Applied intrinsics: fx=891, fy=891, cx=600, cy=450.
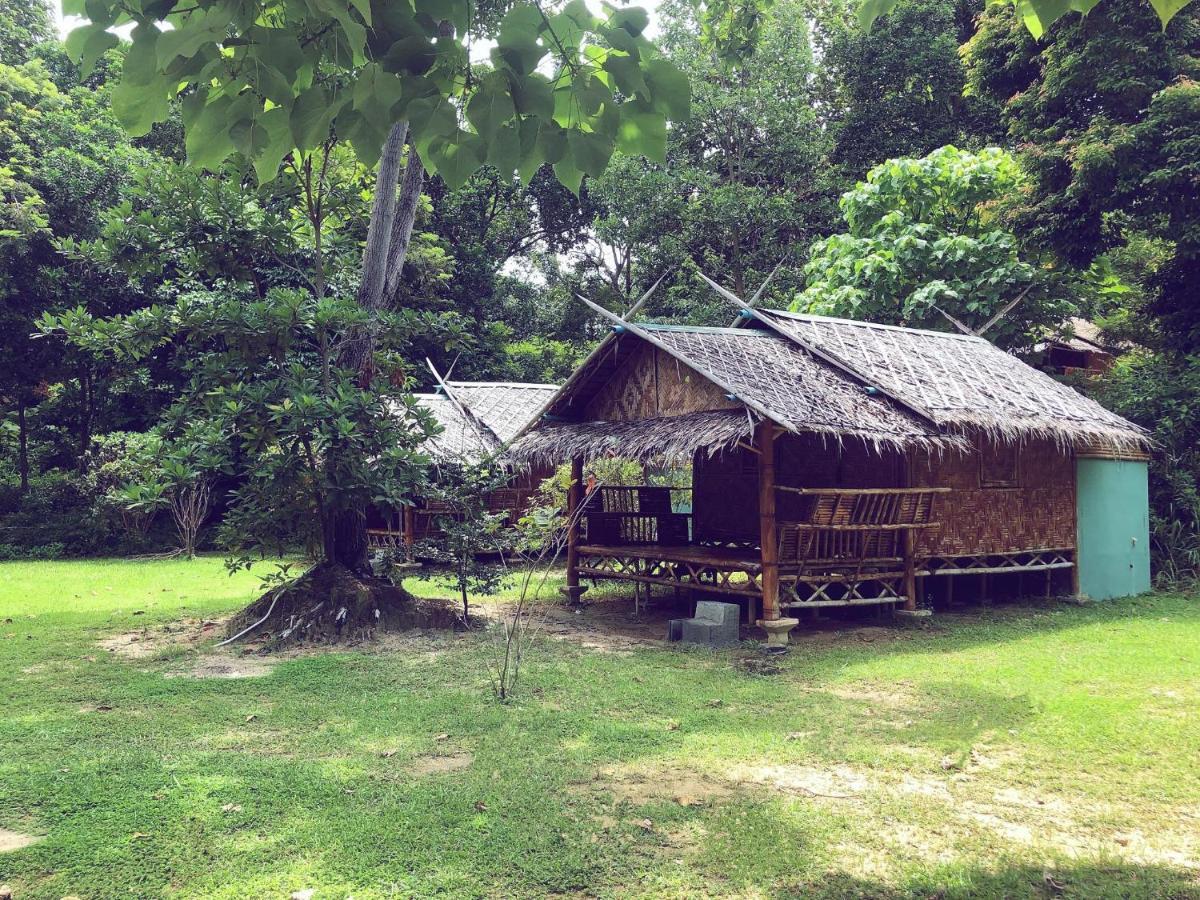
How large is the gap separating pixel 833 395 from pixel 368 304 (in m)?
4.71

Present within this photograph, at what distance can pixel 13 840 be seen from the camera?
352cm

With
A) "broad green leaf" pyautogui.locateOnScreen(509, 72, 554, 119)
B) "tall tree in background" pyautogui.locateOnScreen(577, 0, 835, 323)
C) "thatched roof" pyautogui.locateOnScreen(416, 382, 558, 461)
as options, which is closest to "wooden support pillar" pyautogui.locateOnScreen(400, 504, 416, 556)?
"thatched roof" pyautogui.locateOnScreen(416, 382, 558, 461)

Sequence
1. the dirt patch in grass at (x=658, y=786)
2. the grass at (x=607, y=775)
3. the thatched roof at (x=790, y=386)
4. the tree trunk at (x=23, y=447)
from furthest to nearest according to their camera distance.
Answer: the tree trunk at (x=23, y=447) → the thatched roof at (x=790, y=386) → the dirt patch in grass at (x=658, y=786) → the grass at (x=607, y=775)

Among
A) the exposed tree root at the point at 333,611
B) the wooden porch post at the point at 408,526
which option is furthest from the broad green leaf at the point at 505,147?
the wooden porch post at the point at 408,526

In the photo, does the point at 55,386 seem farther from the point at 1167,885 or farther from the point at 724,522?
the point at 1167,885

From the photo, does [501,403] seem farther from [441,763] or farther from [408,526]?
[441,763]

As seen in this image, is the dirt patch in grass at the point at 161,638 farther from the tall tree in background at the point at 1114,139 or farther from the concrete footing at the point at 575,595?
the tall tree in background at the point at 1114,139

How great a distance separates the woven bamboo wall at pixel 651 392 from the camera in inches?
353

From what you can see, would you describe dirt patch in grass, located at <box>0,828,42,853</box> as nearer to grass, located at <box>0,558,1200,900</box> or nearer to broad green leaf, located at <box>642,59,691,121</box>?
grass, located at <box>0,558,1200,900</box>

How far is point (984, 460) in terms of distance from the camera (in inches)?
394

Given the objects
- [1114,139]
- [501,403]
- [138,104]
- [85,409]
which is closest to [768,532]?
[138,104]

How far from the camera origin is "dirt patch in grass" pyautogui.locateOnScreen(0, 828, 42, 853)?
3426 millimetres

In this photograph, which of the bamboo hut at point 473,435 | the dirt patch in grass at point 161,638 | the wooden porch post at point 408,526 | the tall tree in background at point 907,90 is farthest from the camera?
the tall tree in background at point 907,90

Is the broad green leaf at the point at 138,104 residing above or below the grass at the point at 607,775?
above
